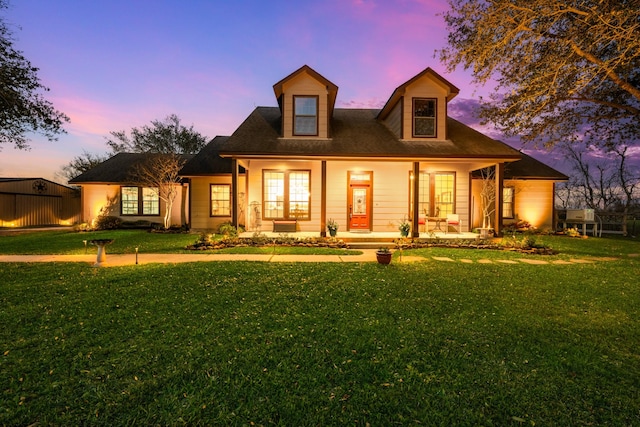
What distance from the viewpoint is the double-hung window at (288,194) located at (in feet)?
41.0

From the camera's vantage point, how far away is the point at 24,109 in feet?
33.1

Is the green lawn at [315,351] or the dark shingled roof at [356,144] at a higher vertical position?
the dark shingled roof at [356,144]

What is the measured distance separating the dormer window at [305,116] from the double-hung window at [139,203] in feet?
33.5

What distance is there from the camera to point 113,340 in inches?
135

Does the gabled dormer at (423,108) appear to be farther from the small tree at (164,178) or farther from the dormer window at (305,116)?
the small tree at (164,178)

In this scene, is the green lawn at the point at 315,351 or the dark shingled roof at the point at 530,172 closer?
the green lawn at the point at 315,351

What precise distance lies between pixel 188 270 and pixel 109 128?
3023 cm

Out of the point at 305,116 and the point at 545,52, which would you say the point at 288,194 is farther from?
the point at 545,52

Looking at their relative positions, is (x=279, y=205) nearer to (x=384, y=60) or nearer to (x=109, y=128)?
(x=384, y=60)

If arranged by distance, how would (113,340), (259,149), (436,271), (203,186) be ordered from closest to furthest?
1. (113,340)
2. (436,271)
3. (259,149)
4. (203,186)

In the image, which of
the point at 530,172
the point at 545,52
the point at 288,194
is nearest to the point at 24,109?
the point at 288,194

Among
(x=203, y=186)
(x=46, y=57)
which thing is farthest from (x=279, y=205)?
(x=46, y=57)

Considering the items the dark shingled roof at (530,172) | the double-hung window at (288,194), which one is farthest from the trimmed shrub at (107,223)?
the dark shingled roof at (530,172)

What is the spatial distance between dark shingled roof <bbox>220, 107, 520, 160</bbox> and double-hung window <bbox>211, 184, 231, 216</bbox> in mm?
3610
